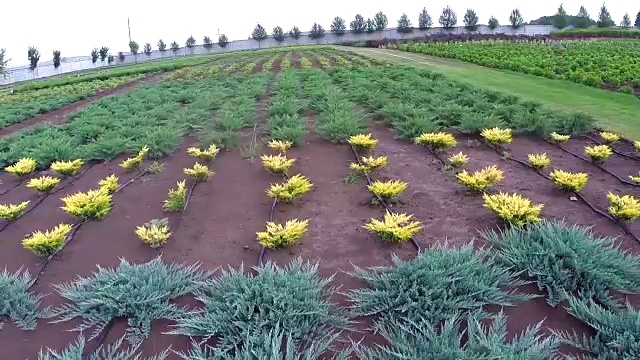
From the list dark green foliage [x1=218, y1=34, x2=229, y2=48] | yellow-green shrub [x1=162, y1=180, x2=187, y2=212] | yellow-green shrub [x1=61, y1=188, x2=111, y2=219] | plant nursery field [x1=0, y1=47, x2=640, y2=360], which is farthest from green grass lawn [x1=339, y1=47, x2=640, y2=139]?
dark green foliage [x1=218, y1=34, x2=229, y2=48]

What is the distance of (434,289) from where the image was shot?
8.36 ft

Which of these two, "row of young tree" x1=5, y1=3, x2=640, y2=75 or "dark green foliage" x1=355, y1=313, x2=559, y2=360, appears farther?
"row of young tree" x1=5, y1=3, x2=640, y2=75

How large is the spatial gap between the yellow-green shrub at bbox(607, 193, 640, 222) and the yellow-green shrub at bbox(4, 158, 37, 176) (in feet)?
20.3

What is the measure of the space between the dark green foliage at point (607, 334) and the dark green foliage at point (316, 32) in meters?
47.8

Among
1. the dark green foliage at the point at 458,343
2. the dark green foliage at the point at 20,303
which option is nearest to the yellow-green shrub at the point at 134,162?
the dark green foliage at the point at 20,303

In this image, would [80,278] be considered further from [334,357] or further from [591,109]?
[591,109]

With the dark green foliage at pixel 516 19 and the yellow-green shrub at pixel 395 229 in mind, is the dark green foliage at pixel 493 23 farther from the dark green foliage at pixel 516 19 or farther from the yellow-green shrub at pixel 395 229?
the yellow-green shrub at pixel 395 229

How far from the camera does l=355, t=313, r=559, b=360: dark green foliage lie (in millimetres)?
2062

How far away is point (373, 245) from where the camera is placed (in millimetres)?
3361

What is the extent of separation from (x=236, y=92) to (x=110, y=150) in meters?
4.49

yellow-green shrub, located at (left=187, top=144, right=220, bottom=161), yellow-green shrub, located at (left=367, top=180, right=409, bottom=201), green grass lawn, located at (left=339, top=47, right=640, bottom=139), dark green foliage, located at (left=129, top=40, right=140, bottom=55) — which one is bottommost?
yellow-green shrub, located at (left=367, top=180, right=409, bottom=201)

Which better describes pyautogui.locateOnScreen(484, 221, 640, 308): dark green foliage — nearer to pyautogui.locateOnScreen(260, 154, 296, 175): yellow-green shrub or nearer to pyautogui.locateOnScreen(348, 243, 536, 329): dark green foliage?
pyautogui.locateOnScreen(348, 243, 536, 329): dark green foliage

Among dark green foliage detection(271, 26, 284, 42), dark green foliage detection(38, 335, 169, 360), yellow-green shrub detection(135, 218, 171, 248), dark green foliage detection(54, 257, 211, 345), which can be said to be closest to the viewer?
dark green foliage detection(38, 335, 169, 360)

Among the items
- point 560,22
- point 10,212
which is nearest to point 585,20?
point 560,22
